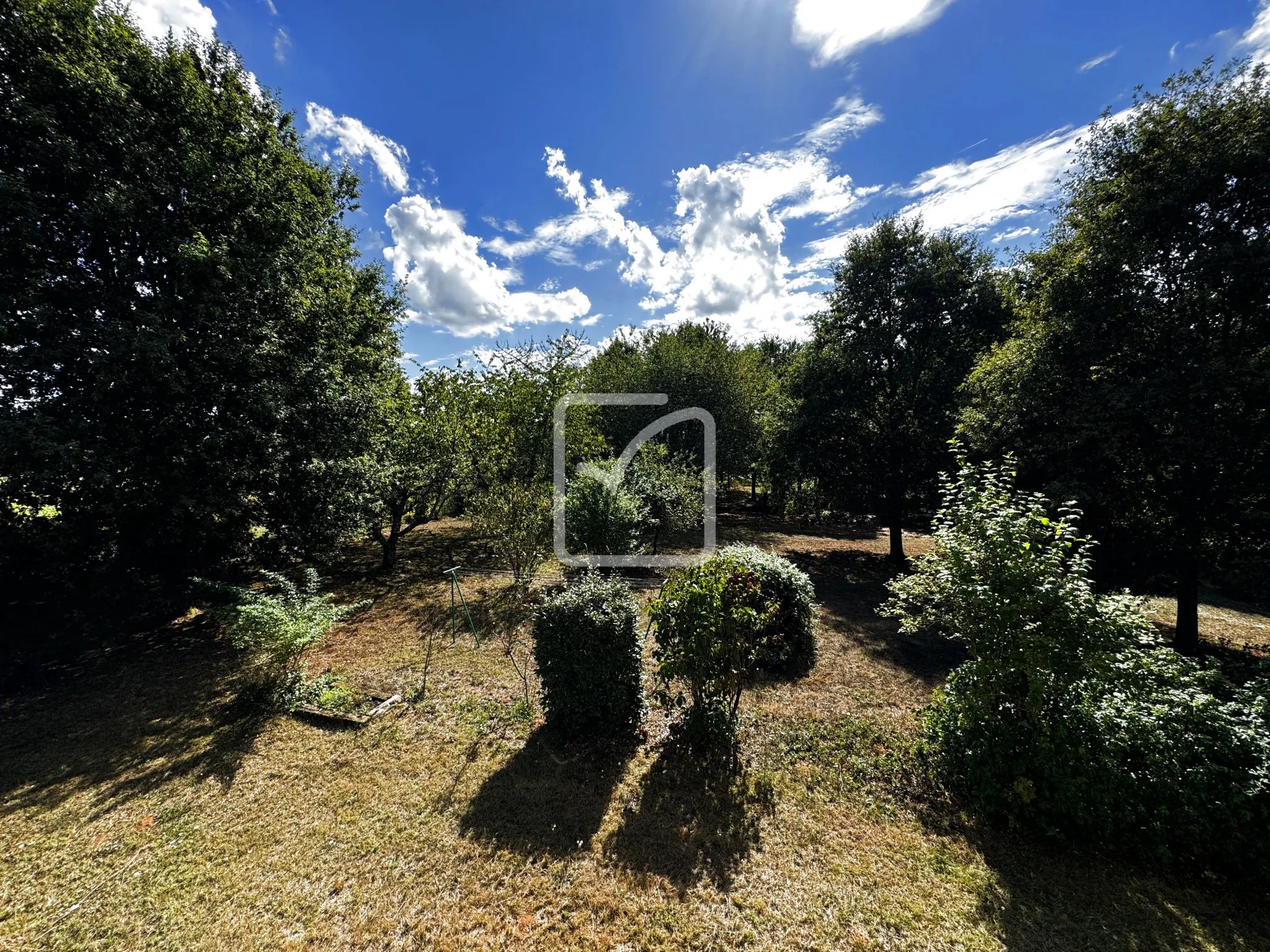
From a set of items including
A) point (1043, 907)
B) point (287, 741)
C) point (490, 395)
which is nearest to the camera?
point (1043, 907)

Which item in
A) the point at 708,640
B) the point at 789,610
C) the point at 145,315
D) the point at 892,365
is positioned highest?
the point at 892,365

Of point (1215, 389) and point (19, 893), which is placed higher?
point (1215, 389)

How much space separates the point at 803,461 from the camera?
60.0 ft

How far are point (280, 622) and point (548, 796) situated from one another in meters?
4.96

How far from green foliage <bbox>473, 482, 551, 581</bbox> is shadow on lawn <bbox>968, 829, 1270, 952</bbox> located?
379 inches

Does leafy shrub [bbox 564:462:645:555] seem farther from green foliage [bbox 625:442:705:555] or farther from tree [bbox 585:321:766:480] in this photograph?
tree [bbox 585:321:766:480]

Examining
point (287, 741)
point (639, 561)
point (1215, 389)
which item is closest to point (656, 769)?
point (287, 741)

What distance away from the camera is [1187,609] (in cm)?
991

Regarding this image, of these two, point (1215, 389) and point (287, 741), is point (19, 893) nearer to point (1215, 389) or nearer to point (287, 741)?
point (287, 741)

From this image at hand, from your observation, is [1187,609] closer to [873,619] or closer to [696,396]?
[873,619]

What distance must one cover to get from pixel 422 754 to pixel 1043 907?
6.90 m

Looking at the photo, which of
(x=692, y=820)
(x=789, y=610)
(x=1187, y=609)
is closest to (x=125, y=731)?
(x=692, y=820)

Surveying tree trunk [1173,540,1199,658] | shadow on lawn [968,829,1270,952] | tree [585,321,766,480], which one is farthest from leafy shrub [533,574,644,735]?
tree [585,321,766,480]

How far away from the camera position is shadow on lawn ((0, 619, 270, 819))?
17.9ft
